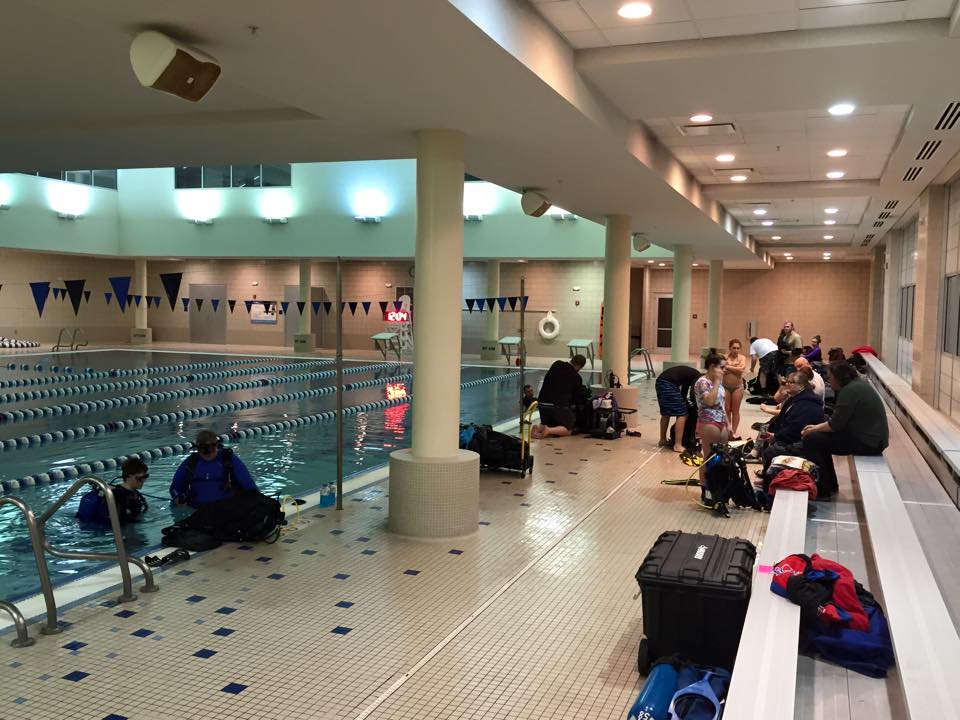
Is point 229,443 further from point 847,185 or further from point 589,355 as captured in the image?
point 589,355

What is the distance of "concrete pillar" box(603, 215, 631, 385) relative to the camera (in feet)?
39.2

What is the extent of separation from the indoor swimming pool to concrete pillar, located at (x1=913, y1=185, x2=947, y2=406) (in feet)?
20.5

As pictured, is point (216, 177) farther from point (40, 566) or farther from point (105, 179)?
point (40, 566)

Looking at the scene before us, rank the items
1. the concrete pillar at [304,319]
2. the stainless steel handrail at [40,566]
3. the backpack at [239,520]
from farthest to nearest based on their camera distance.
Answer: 1. the concrete pillar at [304,319]
2. the backpack at [239,520]
3. the stainless steel handrail at [40,566]

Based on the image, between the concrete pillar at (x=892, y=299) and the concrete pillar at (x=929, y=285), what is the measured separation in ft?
19.4

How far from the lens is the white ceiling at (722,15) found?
15.1 ft

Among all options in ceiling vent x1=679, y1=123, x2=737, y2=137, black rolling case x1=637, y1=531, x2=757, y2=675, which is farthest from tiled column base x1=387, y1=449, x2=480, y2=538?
ceiling vent x1=679, y1=123, x2=737, y2=137

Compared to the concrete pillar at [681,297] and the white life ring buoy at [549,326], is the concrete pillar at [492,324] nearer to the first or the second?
the white life ring buoy at [549,326]

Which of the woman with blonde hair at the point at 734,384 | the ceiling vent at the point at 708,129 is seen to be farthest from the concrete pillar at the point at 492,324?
the ceiling vent at the point at 708,129

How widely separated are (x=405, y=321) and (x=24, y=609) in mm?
21837

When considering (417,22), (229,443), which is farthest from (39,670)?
(229,443)

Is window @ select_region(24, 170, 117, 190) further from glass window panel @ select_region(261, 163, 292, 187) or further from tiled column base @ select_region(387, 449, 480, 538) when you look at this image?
tiled column base @ select_region(387, 449, 480, 538)

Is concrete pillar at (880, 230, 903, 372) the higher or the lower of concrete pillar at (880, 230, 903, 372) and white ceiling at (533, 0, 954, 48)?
the lower

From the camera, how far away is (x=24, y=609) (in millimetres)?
4504
